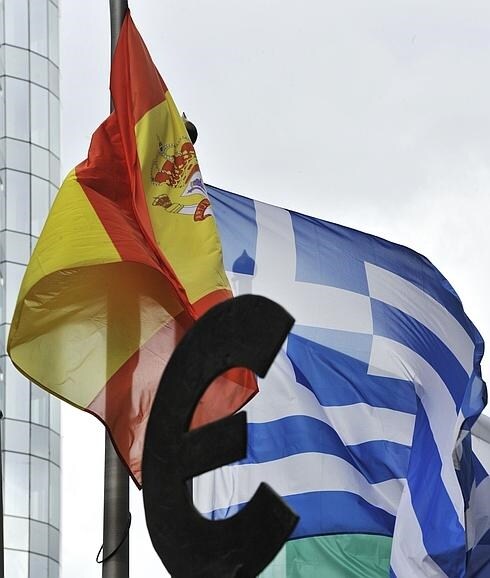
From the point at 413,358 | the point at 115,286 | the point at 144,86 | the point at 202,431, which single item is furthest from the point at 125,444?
the point at 202,431

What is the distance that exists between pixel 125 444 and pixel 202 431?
5.13m

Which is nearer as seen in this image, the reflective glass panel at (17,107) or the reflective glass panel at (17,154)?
the reflective glass panel at (17,154)

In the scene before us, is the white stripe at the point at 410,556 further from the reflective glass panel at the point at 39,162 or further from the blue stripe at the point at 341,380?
the reflective glass panel at the point at 39,162

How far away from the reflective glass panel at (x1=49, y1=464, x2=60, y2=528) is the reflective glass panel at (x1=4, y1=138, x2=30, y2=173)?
36.8 ft

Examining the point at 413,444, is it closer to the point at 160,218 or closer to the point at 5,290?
the point at 160,218

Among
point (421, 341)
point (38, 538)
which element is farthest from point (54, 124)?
point (421, 341)

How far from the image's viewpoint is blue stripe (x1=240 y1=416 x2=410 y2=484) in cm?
1463

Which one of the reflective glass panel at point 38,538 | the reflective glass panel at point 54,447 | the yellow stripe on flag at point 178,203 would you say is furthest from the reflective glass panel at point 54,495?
the yellow stripe on flag at point 178,203

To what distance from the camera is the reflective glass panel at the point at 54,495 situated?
→ 64.1 meters

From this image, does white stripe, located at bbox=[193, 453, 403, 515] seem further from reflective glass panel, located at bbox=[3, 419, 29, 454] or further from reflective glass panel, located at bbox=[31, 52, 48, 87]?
reflective glass panel, located at bbox=[31, 52, 48, 87]

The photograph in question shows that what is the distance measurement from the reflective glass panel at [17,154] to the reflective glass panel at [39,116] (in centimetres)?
64

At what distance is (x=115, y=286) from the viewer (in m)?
12.5

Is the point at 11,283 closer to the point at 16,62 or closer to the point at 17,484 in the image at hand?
the point at 17,484

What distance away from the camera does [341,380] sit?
49.2ft
